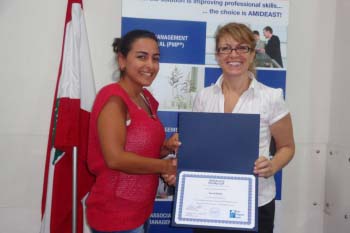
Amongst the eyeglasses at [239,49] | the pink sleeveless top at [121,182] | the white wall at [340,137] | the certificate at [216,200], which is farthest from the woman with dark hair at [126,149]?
the white wall at [340,137]

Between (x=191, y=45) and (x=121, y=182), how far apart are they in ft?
3.50

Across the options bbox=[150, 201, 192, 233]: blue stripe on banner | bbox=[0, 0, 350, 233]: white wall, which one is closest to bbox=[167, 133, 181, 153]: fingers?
bbox=[150, 201, 192, 233]: blue stripe on banner

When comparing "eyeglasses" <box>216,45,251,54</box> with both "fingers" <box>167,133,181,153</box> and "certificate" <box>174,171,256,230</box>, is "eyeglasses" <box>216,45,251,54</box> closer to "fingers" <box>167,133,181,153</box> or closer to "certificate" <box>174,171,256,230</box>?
"fingers" <box>167,133,181,153</box>

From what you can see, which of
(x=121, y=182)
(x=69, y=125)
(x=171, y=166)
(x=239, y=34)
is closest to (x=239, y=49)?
(x=239, y=34)

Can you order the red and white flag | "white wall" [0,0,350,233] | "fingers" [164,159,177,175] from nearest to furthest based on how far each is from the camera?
1. "fingers" [164,159,177,175]
2. the red and white flag
3. "white wall" [0,0,350,233]

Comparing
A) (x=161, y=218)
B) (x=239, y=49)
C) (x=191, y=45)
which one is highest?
(x=191, y=45)

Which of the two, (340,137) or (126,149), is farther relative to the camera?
(340,137)

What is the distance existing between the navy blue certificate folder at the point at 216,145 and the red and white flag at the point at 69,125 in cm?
72

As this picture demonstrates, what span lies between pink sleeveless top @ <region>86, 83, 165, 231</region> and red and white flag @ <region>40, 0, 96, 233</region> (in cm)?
48

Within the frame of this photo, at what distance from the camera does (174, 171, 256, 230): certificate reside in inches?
55.7

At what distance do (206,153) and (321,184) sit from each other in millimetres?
1265

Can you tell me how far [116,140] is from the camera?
54.3 inches

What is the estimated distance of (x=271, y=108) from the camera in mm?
1595

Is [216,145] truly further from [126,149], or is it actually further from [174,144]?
[126,149]
